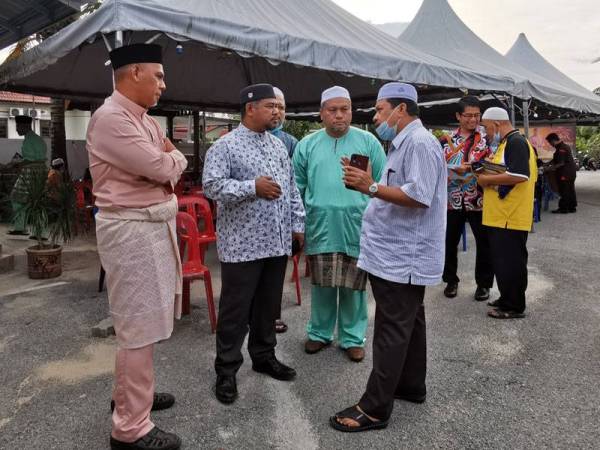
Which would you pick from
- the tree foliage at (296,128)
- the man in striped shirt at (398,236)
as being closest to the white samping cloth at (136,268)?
the man in striped shirt at (398,236)

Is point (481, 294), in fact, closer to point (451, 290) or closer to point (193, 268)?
point (451, 290)

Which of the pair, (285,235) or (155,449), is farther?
(285,235)

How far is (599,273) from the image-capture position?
5.50 m

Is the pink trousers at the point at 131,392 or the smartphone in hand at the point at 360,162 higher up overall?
the smartphone in hand at the point at 360,162

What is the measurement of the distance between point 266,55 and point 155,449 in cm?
342

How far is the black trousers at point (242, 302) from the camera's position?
2.71 m

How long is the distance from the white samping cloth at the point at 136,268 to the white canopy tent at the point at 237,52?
1984 millimetres

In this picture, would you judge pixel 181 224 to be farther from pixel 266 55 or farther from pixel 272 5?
pixel 272 5

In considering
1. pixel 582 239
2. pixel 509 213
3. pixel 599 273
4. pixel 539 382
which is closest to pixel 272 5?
pixel 509 213

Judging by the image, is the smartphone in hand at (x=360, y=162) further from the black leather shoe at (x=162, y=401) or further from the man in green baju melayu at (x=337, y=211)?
the black leather shoe at (x=162, y=401)

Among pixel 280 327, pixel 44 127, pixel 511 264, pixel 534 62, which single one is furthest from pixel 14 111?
pixel 511 264

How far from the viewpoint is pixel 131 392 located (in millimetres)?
2135

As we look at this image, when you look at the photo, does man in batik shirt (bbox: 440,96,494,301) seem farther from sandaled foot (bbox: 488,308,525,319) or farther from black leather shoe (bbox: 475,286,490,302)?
sandaled foot (bbox: 488,308,525,319)

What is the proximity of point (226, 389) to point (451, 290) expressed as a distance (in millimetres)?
2782
